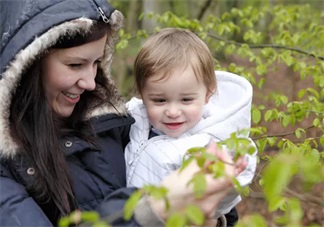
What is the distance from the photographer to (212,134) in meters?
2.67

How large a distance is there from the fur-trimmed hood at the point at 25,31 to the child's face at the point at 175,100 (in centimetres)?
40

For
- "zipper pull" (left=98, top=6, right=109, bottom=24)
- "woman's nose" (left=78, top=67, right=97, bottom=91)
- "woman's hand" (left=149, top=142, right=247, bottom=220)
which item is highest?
"zipper pull" (left=98, top=6, right=109, bottom=24)

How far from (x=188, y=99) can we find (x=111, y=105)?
1.28ft

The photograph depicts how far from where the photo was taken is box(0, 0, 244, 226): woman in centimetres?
237

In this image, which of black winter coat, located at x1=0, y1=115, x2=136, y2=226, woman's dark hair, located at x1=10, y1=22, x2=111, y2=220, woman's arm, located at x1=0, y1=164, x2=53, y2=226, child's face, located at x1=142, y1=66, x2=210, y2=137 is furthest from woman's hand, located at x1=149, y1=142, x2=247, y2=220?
child's face, located at x1=142, y1=66, x2=210, y2=137

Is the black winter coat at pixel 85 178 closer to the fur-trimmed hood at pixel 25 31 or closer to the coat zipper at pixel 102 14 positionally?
A: the fur-trimmed hood at pixel 25 31

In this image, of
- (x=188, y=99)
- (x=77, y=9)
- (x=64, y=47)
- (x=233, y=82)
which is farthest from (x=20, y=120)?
(x=233, y=82)

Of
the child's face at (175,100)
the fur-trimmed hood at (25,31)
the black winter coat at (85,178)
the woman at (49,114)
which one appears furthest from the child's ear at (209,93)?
the fur-trimmed hood at (25,31)

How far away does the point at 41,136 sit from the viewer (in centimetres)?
245

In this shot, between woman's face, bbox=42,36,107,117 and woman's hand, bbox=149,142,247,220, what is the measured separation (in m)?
0.79

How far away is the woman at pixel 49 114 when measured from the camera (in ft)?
7.77

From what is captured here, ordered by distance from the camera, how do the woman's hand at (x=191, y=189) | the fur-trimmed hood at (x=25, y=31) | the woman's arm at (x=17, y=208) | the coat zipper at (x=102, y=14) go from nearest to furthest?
the woman's hand at (x=191, y=189), the woman's arm at (x=17, y=208), the fur-trimmed hood at (x=25, y=31), the coat zipper at (x=102, y=14)

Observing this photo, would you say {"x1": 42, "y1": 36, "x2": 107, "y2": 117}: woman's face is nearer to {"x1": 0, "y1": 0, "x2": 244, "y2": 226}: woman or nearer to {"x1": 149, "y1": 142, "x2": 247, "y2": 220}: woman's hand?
{"x1": 0, "y1": 0, "x2": 244, "y2": 226}: woman

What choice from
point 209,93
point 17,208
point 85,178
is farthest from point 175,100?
point 17,208
